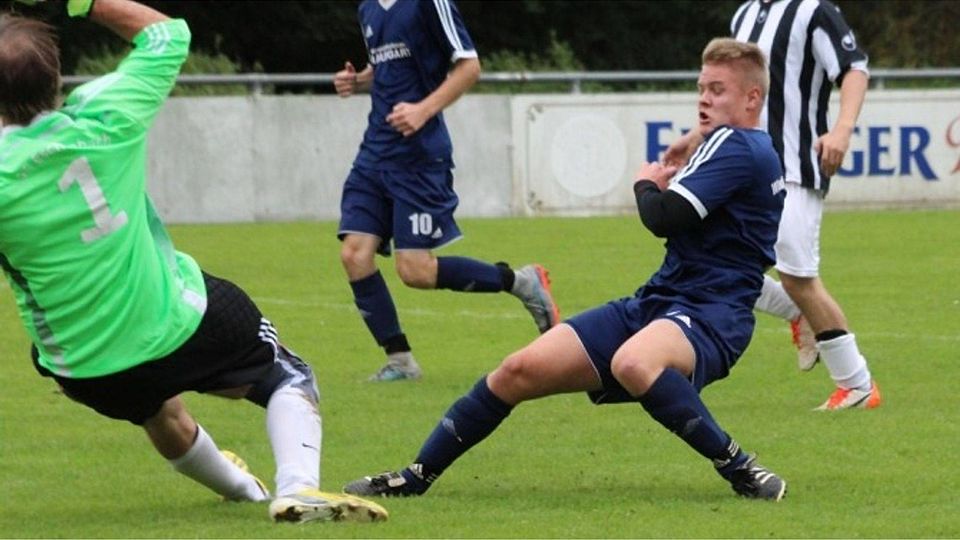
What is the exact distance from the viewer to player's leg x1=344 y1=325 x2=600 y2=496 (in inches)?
268

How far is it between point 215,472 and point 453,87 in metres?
3.75

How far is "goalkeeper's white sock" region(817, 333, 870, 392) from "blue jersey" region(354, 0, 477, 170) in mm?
2270

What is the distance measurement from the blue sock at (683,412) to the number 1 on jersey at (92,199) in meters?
1.65

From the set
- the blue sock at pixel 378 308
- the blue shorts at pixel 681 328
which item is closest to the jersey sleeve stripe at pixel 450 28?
the blue sock at pixel 378 308

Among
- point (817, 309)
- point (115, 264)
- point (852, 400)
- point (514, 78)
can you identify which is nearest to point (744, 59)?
point (115, 264)

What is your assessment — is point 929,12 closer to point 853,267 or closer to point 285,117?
point 285,117

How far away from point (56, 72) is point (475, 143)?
1640 cm

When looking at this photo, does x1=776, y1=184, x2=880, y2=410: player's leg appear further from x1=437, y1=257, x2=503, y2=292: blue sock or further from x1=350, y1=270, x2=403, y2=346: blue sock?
x1=350, y1=270, x2=403, y2=346: blue sock

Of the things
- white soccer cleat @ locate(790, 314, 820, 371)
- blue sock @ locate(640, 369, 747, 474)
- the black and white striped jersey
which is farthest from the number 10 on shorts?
blue sock @ locate(640, 369, 747, 474)

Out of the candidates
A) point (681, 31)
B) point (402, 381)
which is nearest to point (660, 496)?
point (402, 381)

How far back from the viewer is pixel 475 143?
22.4m

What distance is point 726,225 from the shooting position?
695 cm

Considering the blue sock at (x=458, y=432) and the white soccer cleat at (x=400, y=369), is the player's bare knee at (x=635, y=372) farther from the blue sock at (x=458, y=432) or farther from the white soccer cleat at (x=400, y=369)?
the white soccer cleat at (x=400, y=369)

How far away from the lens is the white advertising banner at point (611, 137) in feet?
73.5
